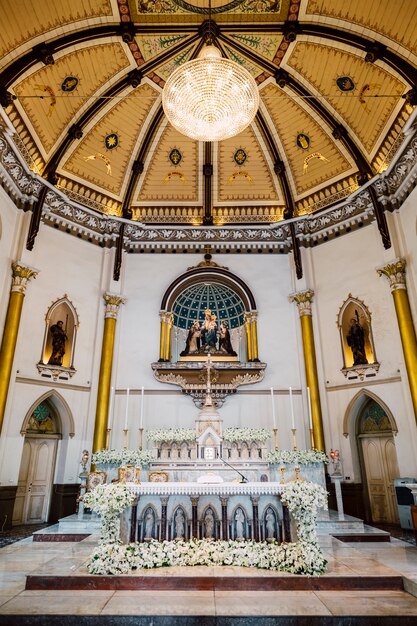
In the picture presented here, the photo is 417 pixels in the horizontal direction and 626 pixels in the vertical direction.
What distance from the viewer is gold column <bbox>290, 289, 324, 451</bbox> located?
12.7 meters

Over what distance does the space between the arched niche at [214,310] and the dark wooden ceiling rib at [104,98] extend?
560 cm

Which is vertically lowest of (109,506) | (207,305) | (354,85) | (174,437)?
(109,506)

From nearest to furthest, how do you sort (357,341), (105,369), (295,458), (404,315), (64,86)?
1. (295,458)
2. (404,315)
3. (64,86)
4. (357,341)
5. (105,369)

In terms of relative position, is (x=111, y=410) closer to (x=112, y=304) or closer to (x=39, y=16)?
(x=112, y=304)

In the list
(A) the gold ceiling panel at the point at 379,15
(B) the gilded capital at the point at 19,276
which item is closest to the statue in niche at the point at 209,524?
(B) the gilded capital at the point at 19,276

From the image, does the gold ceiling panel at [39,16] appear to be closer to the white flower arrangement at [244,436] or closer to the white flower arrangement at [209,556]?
the white flower arrangement at [244,436]

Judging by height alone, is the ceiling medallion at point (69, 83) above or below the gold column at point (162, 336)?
above

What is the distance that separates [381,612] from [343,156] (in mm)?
13313

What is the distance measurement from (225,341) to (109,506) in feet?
30.1

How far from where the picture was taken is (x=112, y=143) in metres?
14.5

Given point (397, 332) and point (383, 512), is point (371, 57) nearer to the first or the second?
point (397, 332)

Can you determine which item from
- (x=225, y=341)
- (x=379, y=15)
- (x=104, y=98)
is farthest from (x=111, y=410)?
(x=379, y=15)

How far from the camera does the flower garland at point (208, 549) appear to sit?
17.6 ft

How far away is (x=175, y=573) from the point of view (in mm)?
5297
